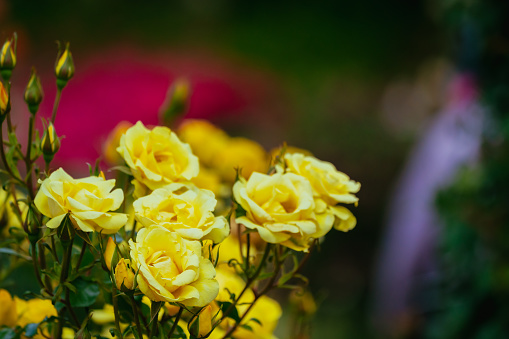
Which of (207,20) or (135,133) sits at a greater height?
(135,133)

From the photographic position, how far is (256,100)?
376cm

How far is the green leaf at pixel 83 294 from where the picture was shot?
0.50 m

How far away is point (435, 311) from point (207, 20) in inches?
173

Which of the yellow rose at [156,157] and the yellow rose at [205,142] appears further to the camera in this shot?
the yellow rose at [205,142]

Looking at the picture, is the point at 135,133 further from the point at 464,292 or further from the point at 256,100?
the point at 256,100

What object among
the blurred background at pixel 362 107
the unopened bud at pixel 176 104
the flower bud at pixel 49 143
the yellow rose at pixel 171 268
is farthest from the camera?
the blurred background at pixel 362 107

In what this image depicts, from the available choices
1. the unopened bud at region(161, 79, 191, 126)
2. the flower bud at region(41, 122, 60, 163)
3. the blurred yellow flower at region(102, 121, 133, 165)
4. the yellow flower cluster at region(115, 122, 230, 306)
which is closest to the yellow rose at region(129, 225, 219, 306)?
the yellow flower cluster at region(115, 122, 230, 306)

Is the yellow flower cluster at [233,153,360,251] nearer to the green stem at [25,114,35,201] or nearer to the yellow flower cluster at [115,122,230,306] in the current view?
the yellow flower cluster at [115,122,230,306]

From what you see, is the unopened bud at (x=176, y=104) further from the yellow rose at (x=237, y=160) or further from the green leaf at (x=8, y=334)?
the green leaf at (x=8, y=334)

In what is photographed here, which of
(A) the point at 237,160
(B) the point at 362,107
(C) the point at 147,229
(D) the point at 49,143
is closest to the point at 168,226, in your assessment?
(C) the point at 147,229

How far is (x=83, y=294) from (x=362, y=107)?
368 cm

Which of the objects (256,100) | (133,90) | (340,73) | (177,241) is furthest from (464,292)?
(340,73)

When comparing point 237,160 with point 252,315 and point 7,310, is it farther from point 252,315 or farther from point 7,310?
point 7,310

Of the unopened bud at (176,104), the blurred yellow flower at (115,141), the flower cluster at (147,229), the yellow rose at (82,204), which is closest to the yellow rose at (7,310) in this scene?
the flower cluster at (147,229)
